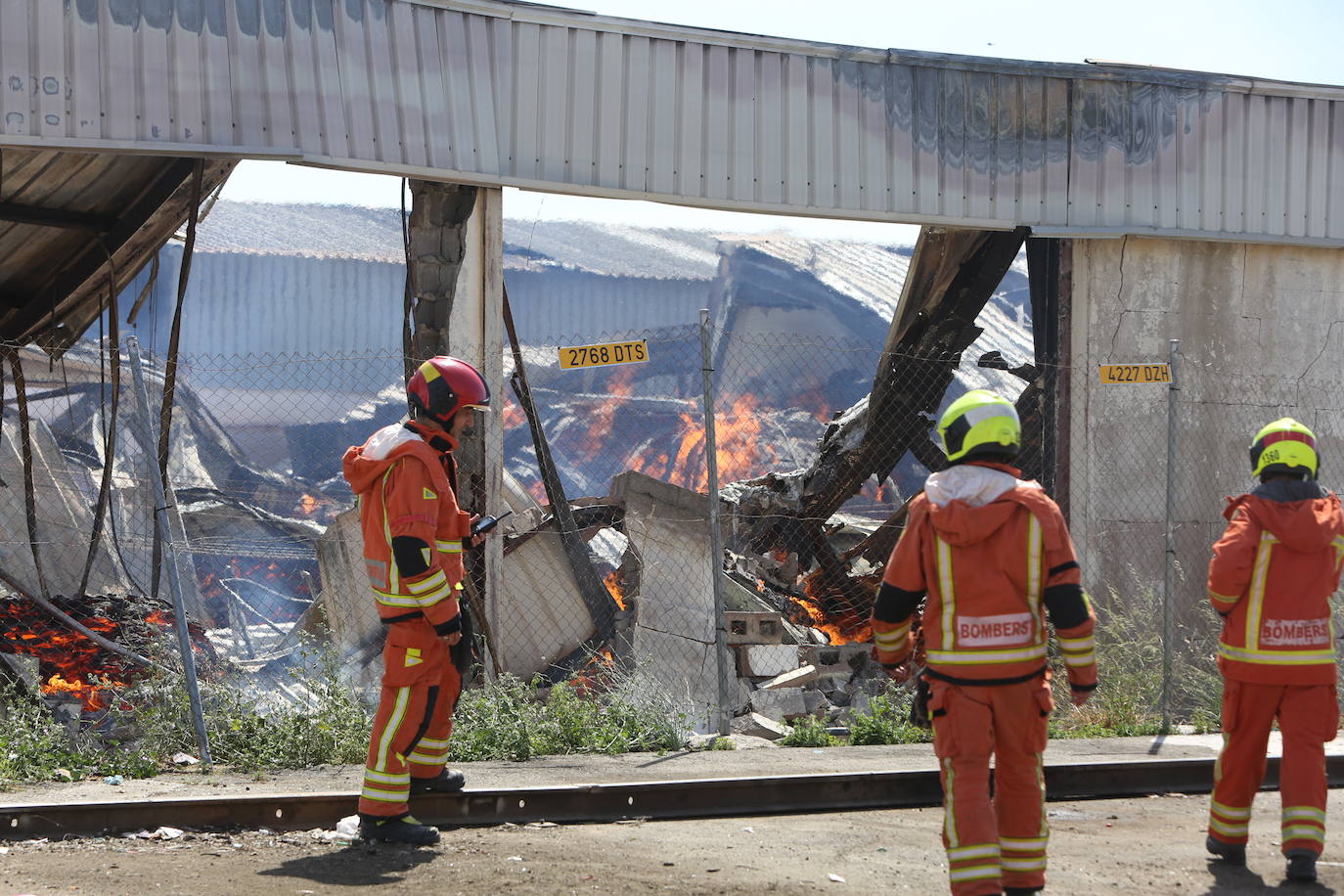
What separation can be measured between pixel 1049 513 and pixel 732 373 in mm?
30041

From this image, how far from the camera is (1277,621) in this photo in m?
5.49

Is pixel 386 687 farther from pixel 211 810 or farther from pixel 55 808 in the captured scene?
pixel 55 808

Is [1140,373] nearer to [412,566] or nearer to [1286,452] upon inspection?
[1286,452]

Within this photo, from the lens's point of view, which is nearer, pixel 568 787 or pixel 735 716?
pixel 568 787

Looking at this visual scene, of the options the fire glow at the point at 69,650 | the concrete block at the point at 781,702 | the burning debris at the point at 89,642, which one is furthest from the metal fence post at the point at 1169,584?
the fire glow at the point at 69,650

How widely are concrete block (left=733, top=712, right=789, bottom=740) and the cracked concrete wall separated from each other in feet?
11.7

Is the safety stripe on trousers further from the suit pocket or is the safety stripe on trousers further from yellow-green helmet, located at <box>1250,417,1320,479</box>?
yellow-green helmet, located at <box>1250,417,1320,479</box>

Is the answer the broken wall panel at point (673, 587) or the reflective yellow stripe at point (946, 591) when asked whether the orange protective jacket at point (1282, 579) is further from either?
the broken wall panel at point (673, 587)

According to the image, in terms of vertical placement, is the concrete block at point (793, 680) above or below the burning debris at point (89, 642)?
below

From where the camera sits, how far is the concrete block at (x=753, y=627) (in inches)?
436

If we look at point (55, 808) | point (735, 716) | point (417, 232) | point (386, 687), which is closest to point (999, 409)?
point (386, 687)

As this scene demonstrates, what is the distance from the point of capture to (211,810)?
235 inches

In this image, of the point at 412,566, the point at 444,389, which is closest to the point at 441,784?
the point at 412,566

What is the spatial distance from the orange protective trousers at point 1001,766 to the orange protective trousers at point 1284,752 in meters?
1.29
